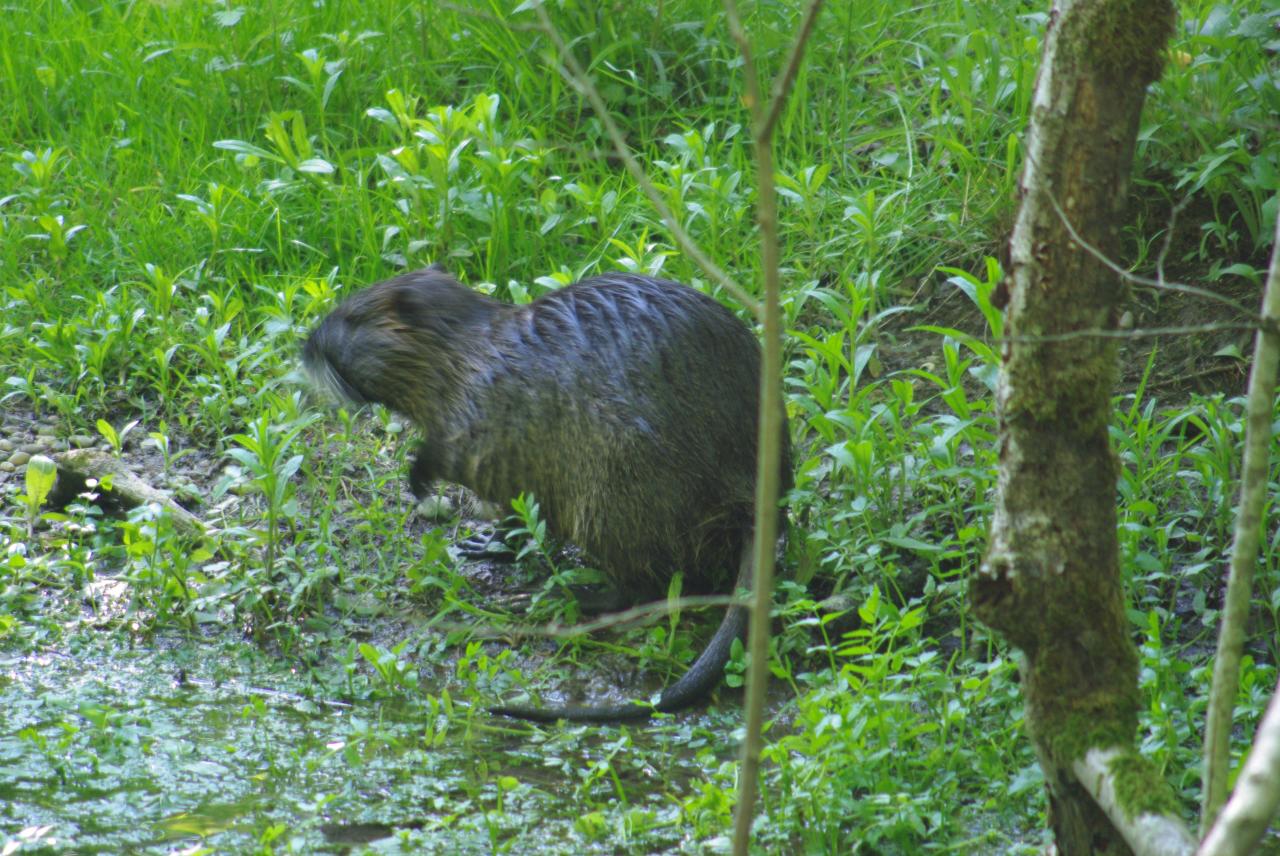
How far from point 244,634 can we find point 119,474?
0.70 m

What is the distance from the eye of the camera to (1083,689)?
200cm

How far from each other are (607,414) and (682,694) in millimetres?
658

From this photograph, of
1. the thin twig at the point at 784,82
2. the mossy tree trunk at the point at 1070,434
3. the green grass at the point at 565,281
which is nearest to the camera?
the thin twig at the point at 784,82

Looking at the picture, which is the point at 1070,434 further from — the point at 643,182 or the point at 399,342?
the point at 399,342

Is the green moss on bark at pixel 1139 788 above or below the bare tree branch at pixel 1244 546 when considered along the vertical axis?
below

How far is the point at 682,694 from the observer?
2.95 metres

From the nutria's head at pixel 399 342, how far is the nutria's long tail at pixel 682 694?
950 millimetres

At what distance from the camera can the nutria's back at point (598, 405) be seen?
321 cm

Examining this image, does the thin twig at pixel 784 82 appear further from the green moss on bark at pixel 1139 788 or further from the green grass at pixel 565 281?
the green grass at pixel 565 281

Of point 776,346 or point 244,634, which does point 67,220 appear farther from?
point 776,346

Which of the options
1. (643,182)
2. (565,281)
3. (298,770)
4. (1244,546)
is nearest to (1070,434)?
(1244,546)

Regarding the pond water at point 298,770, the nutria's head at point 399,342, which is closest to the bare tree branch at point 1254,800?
the pond water at point 298,770

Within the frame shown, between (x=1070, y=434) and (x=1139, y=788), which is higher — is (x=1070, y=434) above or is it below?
above

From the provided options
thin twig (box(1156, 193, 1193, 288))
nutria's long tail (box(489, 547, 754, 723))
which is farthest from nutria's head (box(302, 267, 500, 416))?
thin twig (box(1156, 193, 1193, 288))
